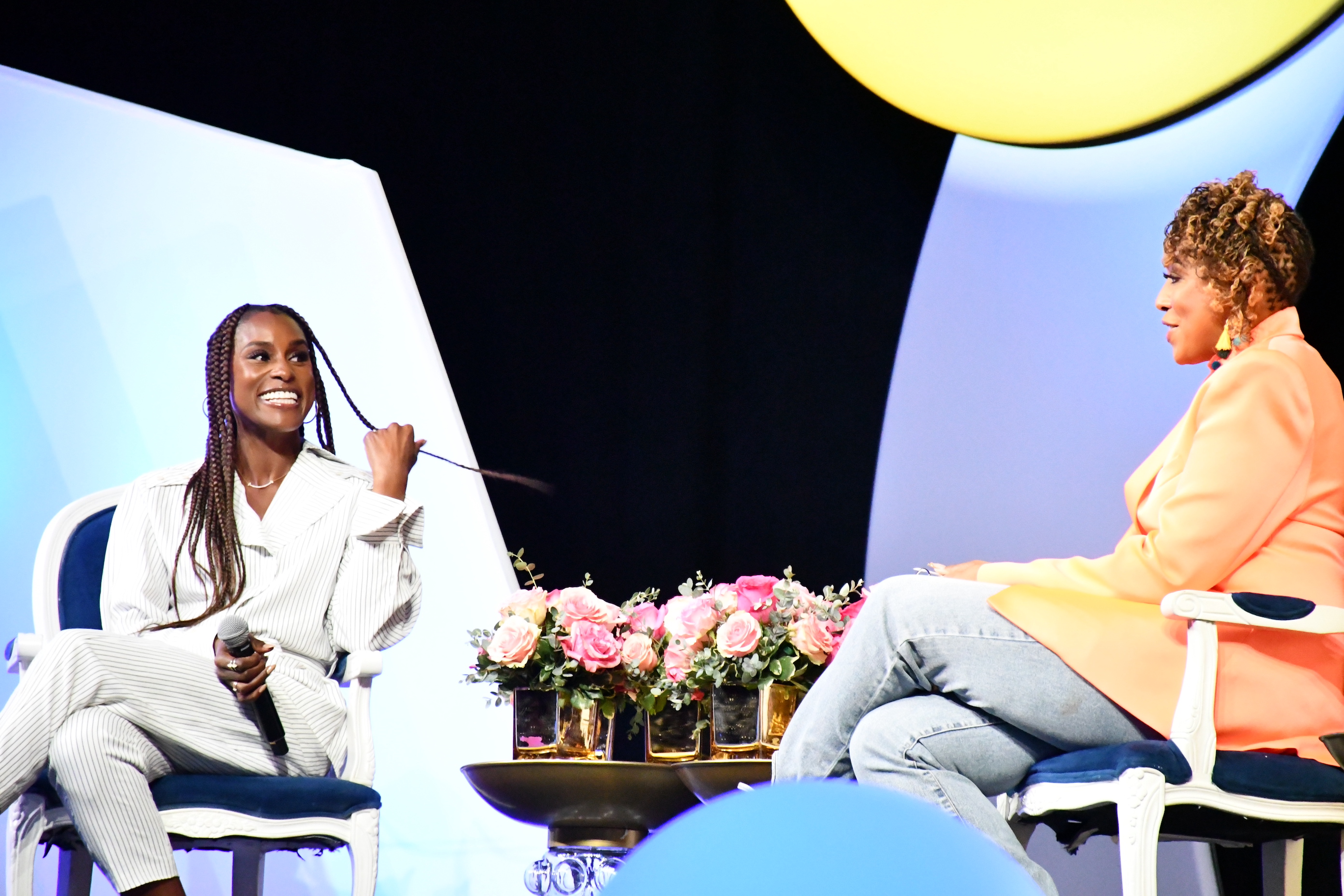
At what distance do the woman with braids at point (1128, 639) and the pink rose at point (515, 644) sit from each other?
0.74 meters

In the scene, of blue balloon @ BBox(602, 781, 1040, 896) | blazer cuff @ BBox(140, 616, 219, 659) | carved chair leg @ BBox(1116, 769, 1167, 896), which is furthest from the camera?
blazer cuff @ BBox(140, 616, 219, 659)

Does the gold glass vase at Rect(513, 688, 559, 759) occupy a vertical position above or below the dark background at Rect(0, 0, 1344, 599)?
below

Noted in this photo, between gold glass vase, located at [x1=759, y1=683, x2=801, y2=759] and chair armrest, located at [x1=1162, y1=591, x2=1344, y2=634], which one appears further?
gold glass vase, located at [x1=759, y1=683, x2=801, y2=759]

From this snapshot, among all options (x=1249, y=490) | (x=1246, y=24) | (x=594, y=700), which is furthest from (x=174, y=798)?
(x=1246, y=24)

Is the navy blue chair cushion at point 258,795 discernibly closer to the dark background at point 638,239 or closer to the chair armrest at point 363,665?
the chair armrest at point 363,665

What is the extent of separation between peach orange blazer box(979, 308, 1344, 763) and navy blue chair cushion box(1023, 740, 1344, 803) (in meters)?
0.03

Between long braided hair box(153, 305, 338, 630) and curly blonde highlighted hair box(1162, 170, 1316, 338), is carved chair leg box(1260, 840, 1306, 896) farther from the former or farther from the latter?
long braided hair box(153, 305, 338, 630)

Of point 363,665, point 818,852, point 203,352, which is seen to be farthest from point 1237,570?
point 203,352

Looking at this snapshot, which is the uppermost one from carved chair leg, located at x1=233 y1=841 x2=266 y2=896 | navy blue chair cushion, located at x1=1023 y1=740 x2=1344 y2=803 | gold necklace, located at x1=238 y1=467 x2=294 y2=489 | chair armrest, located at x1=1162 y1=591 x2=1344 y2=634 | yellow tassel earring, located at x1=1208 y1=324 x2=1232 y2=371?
yellow tassel earring, located at x1=1208 y1=324 x2=1232 y2=371

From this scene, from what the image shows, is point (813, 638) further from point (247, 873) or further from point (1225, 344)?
point (247, 873)

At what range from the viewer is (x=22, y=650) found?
2.32 m

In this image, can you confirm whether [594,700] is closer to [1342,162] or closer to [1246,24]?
[1342,162]

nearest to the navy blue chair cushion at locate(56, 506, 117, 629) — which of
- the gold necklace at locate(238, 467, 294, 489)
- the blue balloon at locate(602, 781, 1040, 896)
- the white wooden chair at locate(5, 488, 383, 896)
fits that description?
the white wooden chair at locate(5, 488, 383, 896)

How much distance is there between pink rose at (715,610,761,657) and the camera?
245 centimetres
